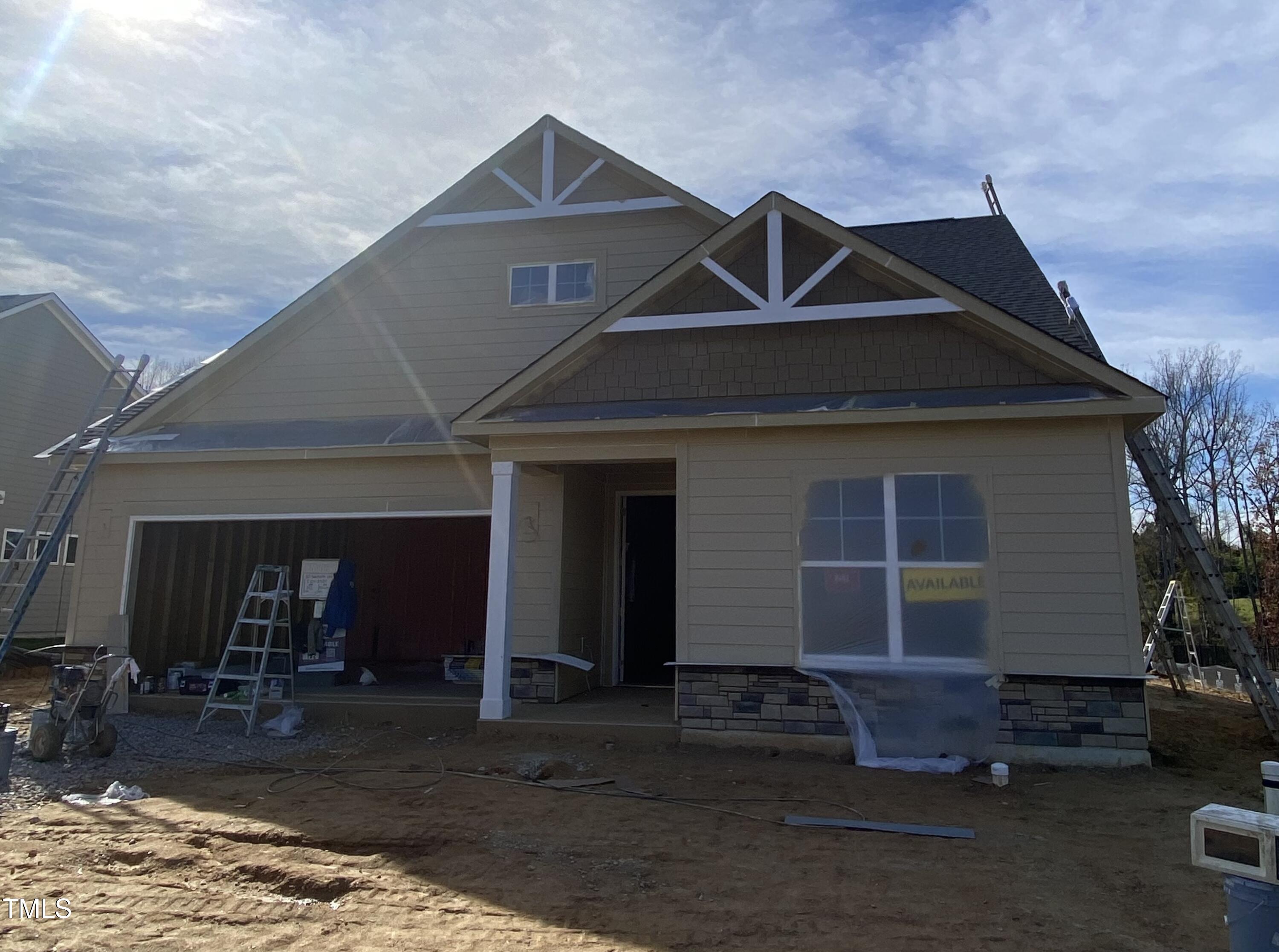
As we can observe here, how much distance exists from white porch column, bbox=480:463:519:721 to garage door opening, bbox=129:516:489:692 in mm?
2106

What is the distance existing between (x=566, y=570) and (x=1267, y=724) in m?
7.13

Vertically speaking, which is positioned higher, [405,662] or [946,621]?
[946,621]

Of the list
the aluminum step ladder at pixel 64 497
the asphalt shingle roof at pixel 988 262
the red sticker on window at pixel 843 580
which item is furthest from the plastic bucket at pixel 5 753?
the asphalt shingle roof at pixel 988 262

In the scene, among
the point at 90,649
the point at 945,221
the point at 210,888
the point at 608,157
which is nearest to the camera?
the point at 210,888

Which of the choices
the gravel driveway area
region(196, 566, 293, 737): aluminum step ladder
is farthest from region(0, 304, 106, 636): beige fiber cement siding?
the gravel driveway area

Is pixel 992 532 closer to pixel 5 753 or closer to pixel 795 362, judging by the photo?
pixel 795 362

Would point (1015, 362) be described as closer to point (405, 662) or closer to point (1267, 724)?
point (1267, 724)

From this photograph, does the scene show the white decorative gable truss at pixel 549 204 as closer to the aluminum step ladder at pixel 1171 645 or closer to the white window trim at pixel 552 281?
the white window trim at pixel 552 281

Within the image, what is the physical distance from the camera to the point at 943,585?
293 inches

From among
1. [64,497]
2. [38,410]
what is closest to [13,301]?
[38,410]

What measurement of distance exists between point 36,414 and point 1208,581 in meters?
21.0

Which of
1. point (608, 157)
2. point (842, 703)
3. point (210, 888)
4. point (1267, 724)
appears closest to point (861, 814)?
point (842, 703)

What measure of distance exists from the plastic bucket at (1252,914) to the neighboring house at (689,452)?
444 centimetres

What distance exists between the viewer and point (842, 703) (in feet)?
24.5
